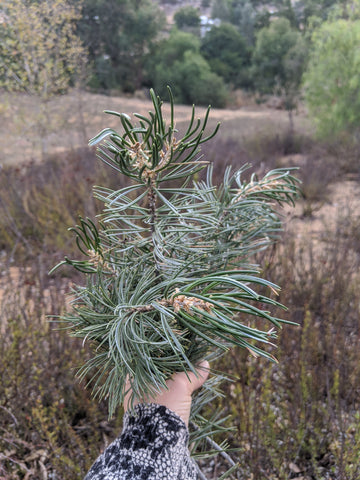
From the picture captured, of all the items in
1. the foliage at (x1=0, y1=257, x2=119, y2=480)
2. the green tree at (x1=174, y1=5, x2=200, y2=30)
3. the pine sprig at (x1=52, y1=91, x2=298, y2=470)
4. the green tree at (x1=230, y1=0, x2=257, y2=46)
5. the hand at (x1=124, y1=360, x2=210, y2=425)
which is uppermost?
the green tree at (x1=230, y1=0, x2=257, y2=46)

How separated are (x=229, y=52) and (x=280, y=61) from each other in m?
1.53

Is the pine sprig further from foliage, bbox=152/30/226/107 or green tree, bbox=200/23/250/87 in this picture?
green tree, bbox=200/23/250/87

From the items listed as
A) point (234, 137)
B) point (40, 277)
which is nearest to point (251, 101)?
point (234, 137)

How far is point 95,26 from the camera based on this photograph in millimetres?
3271

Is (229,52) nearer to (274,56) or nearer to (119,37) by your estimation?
(274,56)

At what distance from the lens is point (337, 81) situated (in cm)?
718

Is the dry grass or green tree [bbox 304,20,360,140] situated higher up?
green tree [bbox 304,20,360,140]

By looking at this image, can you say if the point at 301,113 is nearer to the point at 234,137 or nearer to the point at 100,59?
the point at 234,137

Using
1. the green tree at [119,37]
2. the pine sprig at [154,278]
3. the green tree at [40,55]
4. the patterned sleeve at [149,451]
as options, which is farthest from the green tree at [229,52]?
the patterned sleeve at [149,451]

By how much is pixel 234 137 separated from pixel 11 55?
11.0 ft

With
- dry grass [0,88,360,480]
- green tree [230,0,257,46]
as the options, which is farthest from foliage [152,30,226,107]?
green tree [230,0,257,46]

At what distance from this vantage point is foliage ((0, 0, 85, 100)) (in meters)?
3.77

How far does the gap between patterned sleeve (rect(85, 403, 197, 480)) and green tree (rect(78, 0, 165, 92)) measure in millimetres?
2687

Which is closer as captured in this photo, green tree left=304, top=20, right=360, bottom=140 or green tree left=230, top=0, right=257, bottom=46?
green tree left=304, top=20, right=360, bottom=140
